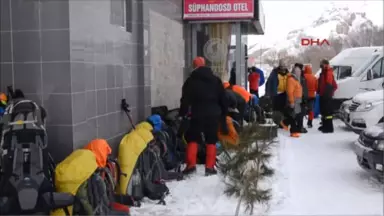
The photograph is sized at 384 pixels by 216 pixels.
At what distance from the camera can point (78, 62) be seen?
5.89 m

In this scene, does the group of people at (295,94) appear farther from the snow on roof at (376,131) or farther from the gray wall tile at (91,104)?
the gray wall tile at (91,104)

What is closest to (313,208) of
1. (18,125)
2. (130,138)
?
(130,138)

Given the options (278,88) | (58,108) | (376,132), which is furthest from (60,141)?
(278,88)

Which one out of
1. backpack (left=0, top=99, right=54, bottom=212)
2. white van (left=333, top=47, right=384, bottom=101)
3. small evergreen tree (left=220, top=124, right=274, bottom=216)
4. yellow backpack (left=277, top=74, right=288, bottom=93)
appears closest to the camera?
backpack (left=0, top=99, right=54, bottom=212)

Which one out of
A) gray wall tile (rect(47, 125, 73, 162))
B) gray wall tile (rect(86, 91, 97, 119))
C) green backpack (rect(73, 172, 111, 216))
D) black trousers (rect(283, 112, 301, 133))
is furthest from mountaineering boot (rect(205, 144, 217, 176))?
black trousers (rect(283, 112, 301, 133))

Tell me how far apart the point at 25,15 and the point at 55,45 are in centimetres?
46

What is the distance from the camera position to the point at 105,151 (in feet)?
18.4

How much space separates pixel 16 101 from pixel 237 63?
8941mm

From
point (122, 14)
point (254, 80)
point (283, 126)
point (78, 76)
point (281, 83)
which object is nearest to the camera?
point (78, 76)

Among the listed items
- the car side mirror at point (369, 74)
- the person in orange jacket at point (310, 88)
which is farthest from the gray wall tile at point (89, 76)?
the car side mirror at point (369, 74)

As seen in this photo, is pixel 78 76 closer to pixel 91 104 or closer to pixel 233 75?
pixel 91 104

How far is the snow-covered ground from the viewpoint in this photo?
18.7 ft

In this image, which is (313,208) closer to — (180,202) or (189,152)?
(180,202)
